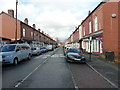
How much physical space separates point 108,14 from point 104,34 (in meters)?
2.89

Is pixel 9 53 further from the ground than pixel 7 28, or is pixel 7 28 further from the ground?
pixel 7 28

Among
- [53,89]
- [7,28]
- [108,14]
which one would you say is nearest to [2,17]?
[7,28]

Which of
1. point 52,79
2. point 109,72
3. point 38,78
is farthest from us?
point 109,72

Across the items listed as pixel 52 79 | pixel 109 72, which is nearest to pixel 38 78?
pixel 52 79

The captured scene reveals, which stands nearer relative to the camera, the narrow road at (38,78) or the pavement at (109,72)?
the narrow road at (38,78)

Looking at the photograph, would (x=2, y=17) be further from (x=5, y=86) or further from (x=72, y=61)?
(x=5, y=86)

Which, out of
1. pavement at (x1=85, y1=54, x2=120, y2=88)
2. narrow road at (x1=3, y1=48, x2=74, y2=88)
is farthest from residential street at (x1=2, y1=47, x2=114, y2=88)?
pavement at (x1=85, y1=54, x2=120, y2=88)

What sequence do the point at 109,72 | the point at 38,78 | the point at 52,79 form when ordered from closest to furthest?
the point at 52,79
the point at 38,78
the point at 109,72

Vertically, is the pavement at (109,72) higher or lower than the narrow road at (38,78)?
lower

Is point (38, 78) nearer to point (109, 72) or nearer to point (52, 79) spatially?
point (52, 79)

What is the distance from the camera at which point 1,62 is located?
10109 mm

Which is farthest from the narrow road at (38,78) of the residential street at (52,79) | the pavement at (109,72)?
the pavement at (109,72)

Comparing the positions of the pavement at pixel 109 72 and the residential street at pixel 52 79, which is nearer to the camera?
the residential street at pixel 52 79

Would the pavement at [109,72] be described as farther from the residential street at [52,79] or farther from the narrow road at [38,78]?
the narrow road at [38,78]
